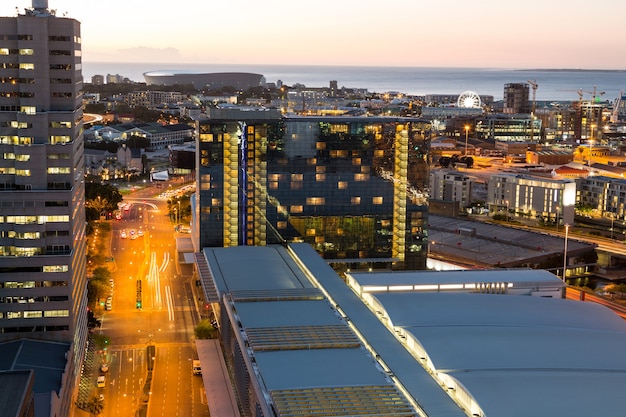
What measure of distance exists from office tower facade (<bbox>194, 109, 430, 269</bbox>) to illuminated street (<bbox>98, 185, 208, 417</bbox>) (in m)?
5.85

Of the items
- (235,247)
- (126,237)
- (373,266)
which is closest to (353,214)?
(373,266)

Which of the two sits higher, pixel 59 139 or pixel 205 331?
pixel 59 139

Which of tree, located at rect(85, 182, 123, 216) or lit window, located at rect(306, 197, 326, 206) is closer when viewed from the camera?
lit window, located at rect(306, 197, 326, 206)

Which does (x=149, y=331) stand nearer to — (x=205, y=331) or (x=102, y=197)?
(x=205, y=331)

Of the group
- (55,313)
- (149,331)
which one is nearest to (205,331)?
(149,331)

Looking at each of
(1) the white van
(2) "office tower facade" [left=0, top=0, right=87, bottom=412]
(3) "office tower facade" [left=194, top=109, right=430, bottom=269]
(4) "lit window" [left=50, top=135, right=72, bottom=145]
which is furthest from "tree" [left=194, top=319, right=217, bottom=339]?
(4) "lit window" [left=50, top=135, right=72, bottom=145]

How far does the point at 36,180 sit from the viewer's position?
45969 millimetres

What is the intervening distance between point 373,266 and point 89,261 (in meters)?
22.2

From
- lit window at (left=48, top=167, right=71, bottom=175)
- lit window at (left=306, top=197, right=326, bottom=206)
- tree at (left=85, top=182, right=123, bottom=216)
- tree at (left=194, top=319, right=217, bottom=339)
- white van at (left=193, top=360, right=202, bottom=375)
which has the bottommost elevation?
white van at (left=193, top=360, right=202, bottom=375)

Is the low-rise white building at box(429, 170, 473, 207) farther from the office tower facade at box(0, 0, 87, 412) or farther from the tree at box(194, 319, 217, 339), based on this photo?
the office tower facade at box(0, 0, 87, 412)

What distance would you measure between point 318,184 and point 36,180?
71.1 feet

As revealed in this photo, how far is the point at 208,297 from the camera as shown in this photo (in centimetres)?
5175

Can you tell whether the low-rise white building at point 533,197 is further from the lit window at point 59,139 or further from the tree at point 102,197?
the lit window at point 59,139

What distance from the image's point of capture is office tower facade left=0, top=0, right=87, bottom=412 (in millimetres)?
45594
